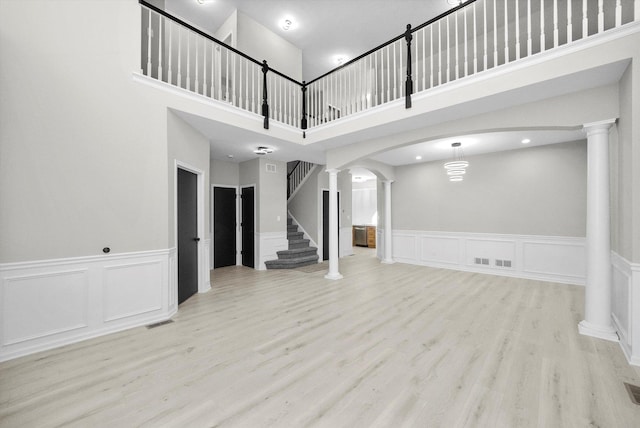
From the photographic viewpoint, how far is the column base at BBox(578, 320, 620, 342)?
2.87 metres

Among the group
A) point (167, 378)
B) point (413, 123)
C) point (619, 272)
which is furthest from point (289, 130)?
point (619, 272)

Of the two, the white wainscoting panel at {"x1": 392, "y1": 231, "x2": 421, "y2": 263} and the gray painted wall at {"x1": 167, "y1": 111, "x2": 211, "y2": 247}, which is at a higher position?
the gray painted wall at {"x1": 167, "y1": 111, "x2": 211, "y2": 247}

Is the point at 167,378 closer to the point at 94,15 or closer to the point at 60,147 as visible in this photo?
the point at 60,147

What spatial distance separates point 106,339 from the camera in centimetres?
293

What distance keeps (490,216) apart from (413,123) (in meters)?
3.68

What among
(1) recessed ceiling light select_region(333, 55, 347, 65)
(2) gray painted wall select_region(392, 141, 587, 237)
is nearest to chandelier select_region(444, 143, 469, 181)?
(2) gray painted wall select_region(392, 141, 587, 237)

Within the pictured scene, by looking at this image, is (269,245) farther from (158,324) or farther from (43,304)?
(43,304)

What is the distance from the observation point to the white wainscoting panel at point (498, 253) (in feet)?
17.2

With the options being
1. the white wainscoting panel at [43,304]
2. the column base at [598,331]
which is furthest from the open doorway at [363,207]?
the white wainscoting panel at [43,304]

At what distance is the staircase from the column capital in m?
5.84

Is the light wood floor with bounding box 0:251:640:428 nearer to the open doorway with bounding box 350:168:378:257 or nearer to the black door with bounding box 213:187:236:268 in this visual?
the black door with bounding box 213:187:236:268

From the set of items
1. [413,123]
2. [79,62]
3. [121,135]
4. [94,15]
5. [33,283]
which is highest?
[94,15]

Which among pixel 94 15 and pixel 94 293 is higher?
pixel 94 15

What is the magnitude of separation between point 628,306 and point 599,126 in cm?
196
